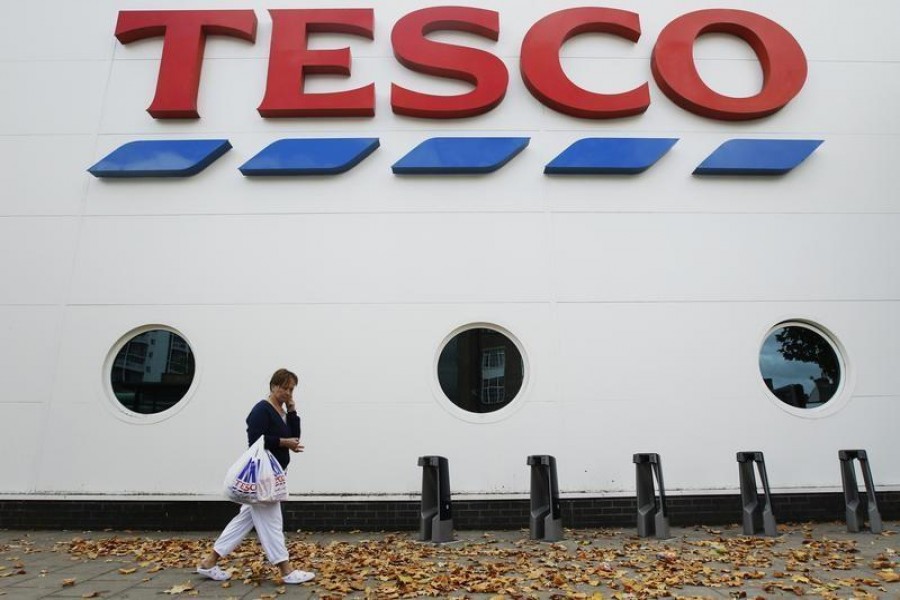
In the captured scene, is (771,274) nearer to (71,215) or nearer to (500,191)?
(500,191)

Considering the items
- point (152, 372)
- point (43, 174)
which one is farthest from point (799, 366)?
point (43, 174)

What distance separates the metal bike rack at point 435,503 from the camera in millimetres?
6277

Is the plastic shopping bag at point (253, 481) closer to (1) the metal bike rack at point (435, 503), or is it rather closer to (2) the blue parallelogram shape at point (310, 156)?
(1) the metal bike rack at point (435, 503)

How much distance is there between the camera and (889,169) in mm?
8305

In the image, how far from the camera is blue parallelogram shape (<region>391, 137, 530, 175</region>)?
7.96 metres

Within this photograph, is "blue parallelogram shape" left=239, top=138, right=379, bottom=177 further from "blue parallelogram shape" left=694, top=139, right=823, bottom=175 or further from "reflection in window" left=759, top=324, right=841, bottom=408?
"reflection in window" left=759, top=324, right=841, bottom=408

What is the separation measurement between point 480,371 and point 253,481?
3.73m

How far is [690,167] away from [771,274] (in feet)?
6.55

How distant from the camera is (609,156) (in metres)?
8.05

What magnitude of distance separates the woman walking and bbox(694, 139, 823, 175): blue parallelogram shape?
6847mm

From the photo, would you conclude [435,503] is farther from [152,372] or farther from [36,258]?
[36,258]

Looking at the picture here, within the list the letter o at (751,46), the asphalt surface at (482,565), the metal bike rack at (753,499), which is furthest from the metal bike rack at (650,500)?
the letter o at (751,46)

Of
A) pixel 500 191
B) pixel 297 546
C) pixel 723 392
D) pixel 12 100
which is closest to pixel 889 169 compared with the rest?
pixel 723 392

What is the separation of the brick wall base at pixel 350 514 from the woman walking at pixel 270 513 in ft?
7.86
